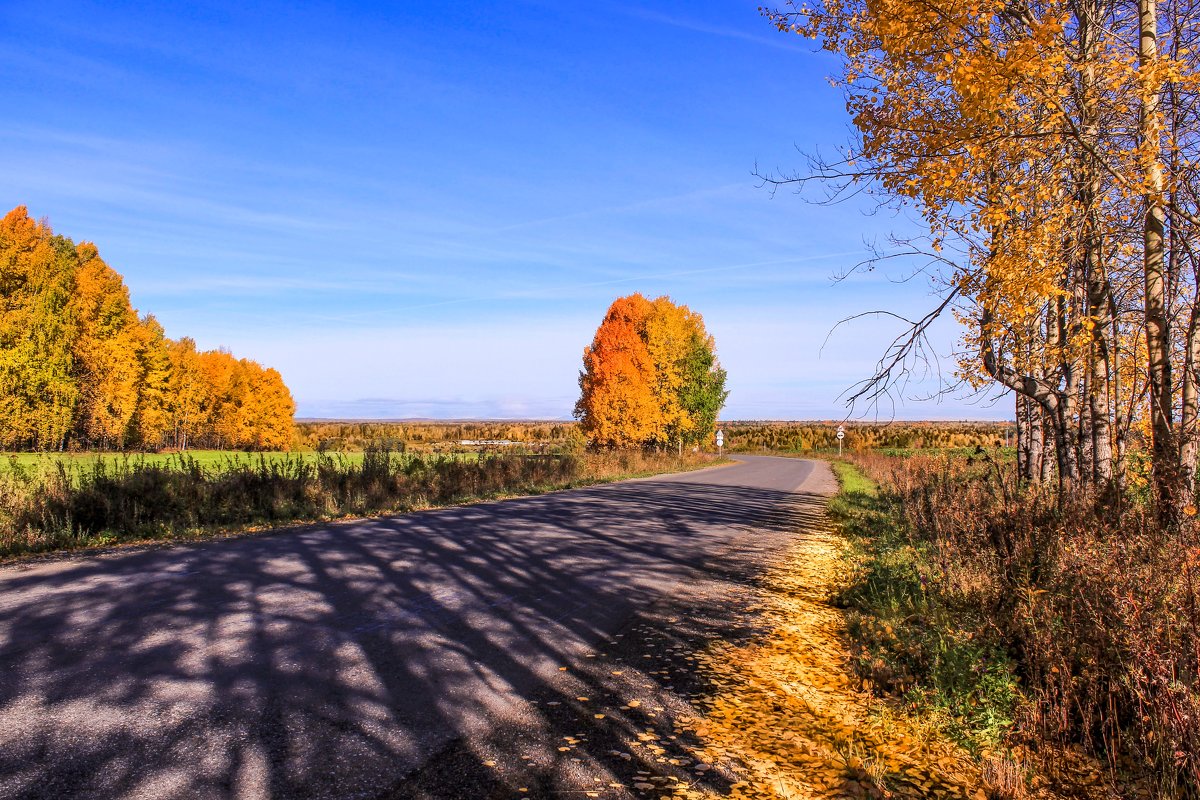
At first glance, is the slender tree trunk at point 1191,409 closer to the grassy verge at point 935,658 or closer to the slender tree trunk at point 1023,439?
the grassy verge at point 935,658

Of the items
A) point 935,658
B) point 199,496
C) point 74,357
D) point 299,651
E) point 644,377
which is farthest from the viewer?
point 74,357

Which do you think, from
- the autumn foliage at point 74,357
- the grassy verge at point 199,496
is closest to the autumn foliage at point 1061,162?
the grassy verge at point 199,496

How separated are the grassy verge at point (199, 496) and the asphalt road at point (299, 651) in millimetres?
2298

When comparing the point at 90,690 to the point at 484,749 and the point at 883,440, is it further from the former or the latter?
the point at 883,440

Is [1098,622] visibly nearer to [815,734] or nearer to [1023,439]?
[815,734]

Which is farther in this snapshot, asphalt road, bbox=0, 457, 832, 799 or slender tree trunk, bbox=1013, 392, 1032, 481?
slender tree trunk, bbox=1013, 392, 1032, 481

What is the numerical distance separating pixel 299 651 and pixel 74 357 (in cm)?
5388

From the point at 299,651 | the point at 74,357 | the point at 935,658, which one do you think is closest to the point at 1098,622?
the point at 935,658

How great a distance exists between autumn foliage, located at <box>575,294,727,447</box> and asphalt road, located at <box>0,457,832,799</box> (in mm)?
27929

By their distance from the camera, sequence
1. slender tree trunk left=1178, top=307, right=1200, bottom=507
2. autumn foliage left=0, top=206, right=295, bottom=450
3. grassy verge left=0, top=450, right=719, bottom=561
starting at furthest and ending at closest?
autumn foliage left=0, top=206, right=295, bottom=450, grassy verge left=0, top=450, right=719, bottom=561, slender tree trunk left=1178, top=307, right=1200, bottom=507

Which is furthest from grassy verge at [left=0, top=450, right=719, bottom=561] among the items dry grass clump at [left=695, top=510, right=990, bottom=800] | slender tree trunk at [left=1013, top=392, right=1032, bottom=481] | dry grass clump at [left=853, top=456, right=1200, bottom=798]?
slender tree trunk at [left=1013, top=392, right=1032, bottom=481]

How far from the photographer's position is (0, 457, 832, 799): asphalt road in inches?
141

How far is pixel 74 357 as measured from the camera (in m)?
47.4

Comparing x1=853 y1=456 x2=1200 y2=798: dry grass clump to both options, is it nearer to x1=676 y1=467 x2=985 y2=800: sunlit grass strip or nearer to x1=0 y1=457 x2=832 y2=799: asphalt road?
x1=676 y1=467 x2=985 y2=800: sunlit grass strip
